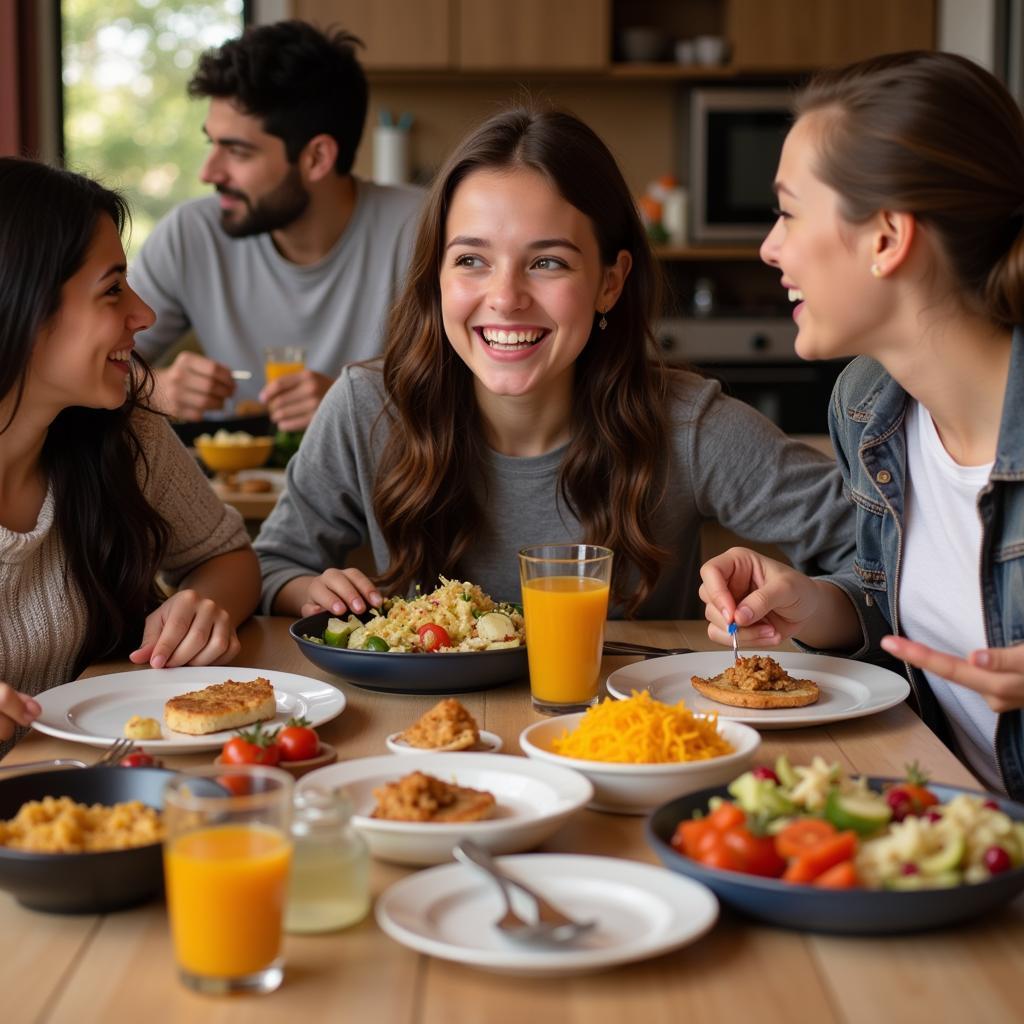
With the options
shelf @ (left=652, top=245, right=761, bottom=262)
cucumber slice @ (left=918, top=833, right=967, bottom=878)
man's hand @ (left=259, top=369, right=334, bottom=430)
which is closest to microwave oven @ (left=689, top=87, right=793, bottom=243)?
shelf @ (left=652, top=245, right=761, bottom=262)

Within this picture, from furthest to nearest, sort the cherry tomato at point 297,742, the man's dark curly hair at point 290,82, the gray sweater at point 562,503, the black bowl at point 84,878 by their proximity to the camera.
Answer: the man's dark curly hair at point 290,82
the gray sweater at point 562,503
the cherry tomato at point 297,742
the black bowl at point 84,878

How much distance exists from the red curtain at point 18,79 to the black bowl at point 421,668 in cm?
424

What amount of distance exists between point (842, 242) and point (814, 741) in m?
0.58

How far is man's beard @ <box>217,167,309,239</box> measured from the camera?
13.1 feet

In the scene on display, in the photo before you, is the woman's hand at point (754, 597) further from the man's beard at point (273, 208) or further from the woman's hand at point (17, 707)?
the man's beard at point (273, 208)

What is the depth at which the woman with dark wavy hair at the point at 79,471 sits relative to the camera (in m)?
1.82

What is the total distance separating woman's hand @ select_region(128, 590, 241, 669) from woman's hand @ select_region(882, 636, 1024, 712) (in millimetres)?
889

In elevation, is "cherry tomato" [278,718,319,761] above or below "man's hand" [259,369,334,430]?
below

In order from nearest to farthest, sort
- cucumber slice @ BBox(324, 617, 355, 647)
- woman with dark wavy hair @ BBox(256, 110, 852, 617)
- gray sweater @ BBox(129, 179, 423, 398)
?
cucumber slice @ BBox(324, 617, 355, 647) < woman with dark wavy hair @ BBox(256, 110, 852, 617) < gray sweater @ BBox(129, 179, 423, 398)

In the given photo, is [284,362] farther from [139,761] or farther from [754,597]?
[139,761]

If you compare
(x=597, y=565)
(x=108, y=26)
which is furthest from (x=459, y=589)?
(x=108, y=26)

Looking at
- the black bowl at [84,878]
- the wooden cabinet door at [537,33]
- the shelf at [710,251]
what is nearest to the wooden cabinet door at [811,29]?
the wooden cabinet door at [537,33]

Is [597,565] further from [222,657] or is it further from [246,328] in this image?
[246,328]

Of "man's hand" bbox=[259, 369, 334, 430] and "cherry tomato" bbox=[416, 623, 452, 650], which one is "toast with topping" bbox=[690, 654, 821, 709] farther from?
"man's hand" bbox=[259, 369, 334, 430]
